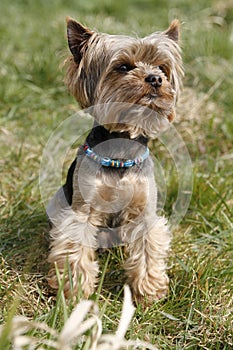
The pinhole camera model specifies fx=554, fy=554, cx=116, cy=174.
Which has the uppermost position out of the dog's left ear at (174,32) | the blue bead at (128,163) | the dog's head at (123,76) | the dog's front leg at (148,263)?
the dog's left ear at (174,32)

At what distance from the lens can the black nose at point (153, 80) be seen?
3.42m

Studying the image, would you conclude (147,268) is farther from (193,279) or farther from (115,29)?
(115,29)

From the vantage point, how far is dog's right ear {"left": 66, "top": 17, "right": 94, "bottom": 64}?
353 cm

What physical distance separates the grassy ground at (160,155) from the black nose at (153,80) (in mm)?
1059

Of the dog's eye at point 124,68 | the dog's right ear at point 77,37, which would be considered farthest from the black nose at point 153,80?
the dog's right ear at point 77,37

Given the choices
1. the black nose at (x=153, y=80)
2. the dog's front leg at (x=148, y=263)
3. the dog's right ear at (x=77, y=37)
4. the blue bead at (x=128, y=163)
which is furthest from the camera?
the dog's front leg at (x=148, y=263)

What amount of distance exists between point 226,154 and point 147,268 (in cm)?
200

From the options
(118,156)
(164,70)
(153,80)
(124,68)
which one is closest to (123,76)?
(124,68)

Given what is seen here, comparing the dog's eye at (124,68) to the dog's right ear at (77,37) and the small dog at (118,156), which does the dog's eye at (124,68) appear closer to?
the small dog at (118,156)

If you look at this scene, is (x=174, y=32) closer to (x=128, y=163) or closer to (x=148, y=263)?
(x=128, y=163)

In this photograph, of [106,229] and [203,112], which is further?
[203,112]

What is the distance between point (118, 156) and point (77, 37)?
0.82 m

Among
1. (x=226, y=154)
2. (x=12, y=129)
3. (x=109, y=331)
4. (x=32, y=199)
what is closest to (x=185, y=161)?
(x=226, y=154)

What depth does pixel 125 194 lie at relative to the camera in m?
3.65
